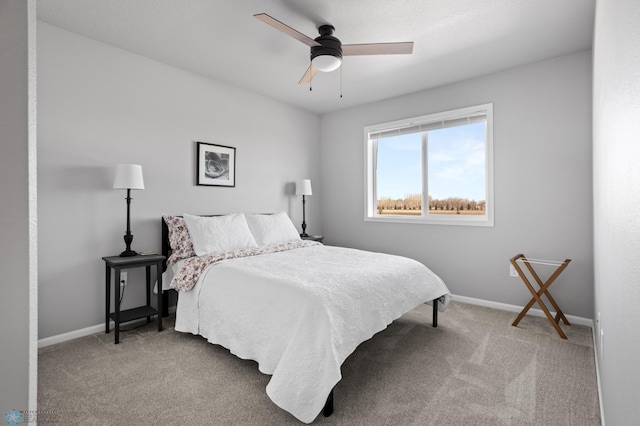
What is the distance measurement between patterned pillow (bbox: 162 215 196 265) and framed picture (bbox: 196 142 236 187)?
0.64 m

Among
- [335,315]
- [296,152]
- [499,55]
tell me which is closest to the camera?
[335,315]

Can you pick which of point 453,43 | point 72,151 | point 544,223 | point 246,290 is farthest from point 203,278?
point 544,223

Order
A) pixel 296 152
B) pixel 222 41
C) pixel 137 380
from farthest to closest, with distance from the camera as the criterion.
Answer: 1. pixel 296 152
2. pixel 222 41
3. pixel 137 380

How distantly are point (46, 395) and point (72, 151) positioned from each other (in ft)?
6.49

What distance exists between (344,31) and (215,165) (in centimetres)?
214

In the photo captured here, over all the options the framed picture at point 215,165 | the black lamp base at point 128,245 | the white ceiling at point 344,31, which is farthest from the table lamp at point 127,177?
the white ceiling at point 344,31

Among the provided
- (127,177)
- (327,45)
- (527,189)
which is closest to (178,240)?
(127,177)

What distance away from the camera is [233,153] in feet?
13.3

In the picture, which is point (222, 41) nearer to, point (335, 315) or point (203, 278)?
point (203, 278)

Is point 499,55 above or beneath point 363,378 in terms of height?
above

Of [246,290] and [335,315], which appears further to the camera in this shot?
[246,290]

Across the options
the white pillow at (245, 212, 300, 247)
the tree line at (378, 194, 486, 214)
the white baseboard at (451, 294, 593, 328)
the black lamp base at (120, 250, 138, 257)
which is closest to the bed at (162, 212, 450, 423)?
the white pillow at (245, 212, 300, 247)

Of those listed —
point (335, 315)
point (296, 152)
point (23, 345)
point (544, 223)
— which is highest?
point (296, 152)

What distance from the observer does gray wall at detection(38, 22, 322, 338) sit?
8.82 ft
